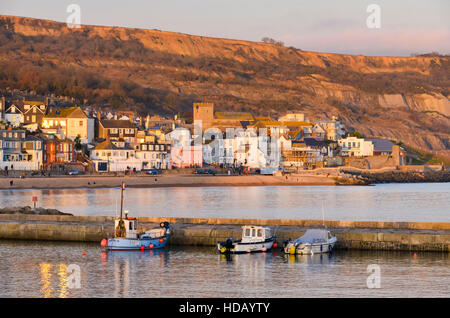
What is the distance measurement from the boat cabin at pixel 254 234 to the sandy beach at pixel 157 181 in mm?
59825

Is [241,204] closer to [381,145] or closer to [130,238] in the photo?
[130,238]

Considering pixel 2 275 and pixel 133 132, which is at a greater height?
pixel 133 132

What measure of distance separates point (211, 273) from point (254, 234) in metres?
5.36

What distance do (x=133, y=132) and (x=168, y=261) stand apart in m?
99.1

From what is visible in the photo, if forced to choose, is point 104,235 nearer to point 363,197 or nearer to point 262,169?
point 363,197

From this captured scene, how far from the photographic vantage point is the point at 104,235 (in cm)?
3997

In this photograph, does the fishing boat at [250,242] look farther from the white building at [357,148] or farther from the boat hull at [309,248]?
the white building at [357,148]

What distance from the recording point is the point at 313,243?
118ft

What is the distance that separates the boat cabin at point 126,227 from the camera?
3800 cm

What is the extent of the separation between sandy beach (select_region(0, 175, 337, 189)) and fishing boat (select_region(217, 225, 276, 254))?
59.9 m

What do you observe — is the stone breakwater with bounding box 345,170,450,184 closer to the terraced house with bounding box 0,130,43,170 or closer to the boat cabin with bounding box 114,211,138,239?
the terraced house with bounding box 0,130,43,170

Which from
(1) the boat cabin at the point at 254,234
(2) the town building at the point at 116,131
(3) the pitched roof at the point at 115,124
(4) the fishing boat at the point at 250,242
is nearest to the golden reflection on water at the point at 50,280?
(4) the fishing boat at the point at 250,242

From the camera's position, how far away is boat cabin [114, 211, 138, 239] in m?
38.0
